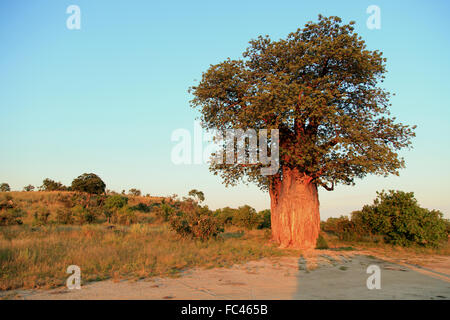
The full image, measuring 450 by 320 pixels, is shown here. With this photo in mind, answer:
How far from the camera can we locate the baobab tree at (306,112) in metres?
10.7

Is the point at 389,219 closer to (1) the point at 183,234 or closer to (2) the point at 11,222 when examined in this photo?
(1) the point at 183,234

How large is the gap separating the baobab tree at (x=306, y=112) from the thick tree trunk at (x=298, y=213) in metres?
0.04

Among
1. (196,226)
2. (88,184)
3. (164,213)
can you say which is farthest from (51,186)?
(196,226)

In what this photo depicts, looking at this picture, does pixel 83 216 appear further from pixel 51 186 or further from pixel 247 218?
pixel 51 186

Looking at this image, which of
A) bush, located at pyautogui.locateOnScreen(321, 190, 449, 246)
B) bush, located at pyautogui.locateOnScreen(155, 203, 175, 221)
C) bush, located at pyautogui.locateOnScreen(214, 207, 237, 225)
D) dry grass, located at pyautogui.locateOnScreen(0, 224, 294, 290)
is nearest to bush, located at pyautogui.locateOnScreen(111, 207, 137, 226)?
bush, located at pyautogui.locateOnScreen(155, 203, 175, 221)

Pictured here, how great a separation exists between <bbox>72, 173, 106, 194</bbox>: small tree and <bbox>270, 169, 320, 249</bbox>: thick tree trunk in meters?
30.0

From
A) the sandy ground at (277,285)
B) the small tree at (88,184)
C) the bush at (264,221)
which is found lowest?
the bush at (264,221)

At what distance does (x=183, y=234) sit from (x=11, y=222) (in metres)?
10.4

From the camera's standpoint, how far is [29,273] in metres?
5.81

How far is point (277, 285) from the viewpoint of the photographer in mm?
5566

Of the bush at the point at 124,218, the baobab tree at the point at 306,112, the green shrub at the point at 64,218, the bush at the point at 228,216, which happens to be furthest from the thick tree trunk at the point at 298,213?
the green shrub at the point at 64,218

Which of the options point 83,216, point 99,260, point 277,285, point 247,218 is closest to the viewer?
point 277,285

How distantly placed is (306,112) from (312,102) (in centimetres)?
53

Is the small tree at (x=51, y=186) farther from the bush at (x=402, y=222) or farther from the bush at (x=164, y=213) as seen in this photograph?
the bush at (x=402, y=222)
